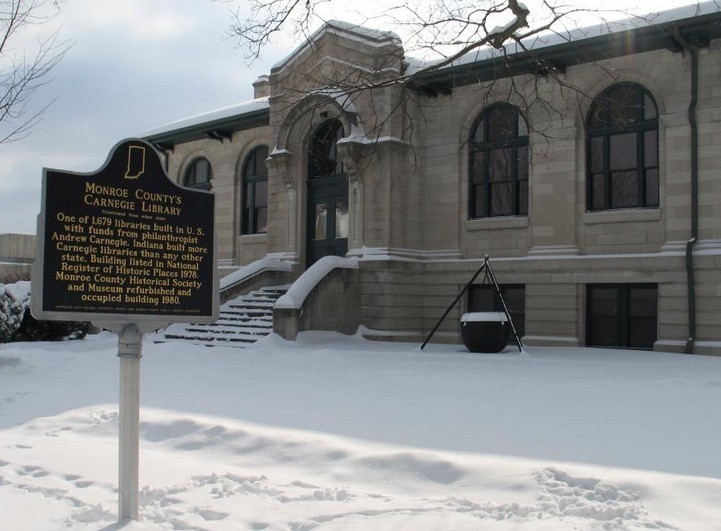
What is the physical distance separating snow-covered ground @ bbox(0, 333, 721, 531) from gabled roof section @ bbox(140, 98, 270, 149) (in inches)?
558

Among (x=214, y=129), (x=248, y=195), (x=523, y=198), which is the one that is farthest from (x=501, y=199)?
(x=214, y=129)

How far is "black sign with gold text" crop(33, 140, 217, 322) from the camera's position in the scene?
5.37 meters

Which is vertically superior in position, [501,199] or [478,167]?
[478,167]

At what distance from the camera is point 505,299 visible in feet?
64.9

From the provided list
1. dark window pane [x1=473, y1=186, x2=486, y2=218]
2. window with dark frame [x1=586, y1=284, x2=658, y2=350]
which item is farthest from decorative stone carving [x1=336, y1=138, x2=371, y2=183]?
window with dark frame [x1=586, y1=284, x2=658, y2=350]

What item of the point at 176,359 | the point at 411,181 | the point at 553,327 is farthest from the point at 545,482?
the point at 411,181

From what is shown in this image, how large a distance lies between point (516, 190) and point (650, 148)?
3.39m

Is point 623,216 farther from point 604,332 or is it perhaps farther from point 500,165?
point 500,165

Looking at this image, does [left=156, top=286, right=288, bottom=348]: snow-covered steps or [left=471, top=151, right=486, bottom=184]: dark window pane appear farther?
[left=471, top=151, right=486, bottom=184]: dark window pane

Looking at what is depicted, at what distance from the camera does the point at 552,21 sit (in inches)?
460

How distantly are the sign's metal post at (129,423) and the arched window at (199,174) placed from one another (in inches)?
897

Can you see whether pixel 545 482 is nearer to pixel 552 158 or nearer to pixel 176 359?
pixel 176 359

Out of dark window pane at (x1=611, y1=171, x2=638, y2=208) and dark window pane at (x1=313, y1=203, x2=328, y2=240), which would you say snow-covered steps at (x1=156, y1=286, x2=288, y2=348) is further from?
dark window pane at (x1=611, y1=171, x2=638, y2=208)

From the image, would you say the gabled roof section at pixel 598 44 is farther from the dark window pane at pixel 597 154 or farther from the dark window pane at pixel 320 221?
the dark window pane at pixel 320 221
